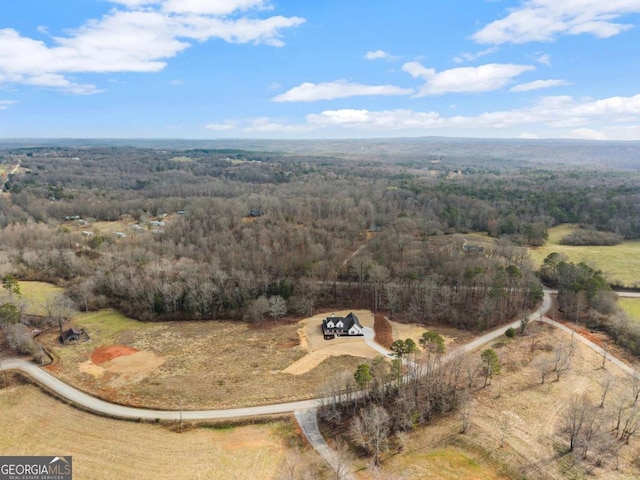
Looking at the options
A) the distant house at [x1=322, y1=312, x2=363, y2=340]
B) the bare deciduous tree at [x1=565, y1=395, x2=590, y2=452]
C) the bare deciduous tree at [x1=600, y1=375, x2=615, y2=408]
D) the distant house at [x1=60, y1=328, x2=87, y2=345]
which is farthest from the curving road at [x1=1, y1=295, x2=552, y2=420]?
the bare deciduous tree at [x1=600, y1=375, x2=615, y2=408]

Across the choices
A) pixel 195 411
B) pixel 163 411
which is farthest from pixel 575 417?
pixel 163 411

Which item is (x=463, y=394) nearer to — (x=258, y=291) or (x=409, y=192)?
(x=258, y=291)

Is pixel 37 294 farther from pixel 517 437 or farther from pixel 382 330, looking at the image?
pixel 517 437

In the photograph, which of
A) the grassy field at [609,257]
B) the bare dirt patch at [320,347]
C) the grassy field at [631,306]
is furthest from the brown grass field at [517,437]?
the grassy field at [609,257]

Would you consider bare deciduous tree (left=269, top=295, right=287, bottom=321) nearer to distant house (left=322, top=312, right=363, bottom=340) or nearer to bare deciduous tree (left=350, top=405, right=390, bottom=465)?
distant house (left=322, top=312, right=363, bottom=340)

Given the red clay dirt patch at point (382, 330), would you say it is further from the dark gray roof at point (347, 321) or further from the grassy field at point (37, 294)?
the grassy field at point (37, 294)

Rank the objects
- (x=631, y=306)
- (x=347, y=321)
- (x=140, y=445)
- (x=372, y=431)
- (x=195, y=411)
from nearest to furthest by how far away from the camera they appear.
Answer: (x=372, y=431) < (x=140, y=445) < (x=195, y=411) < (x=347, y=321) < (x=631, y=306)
